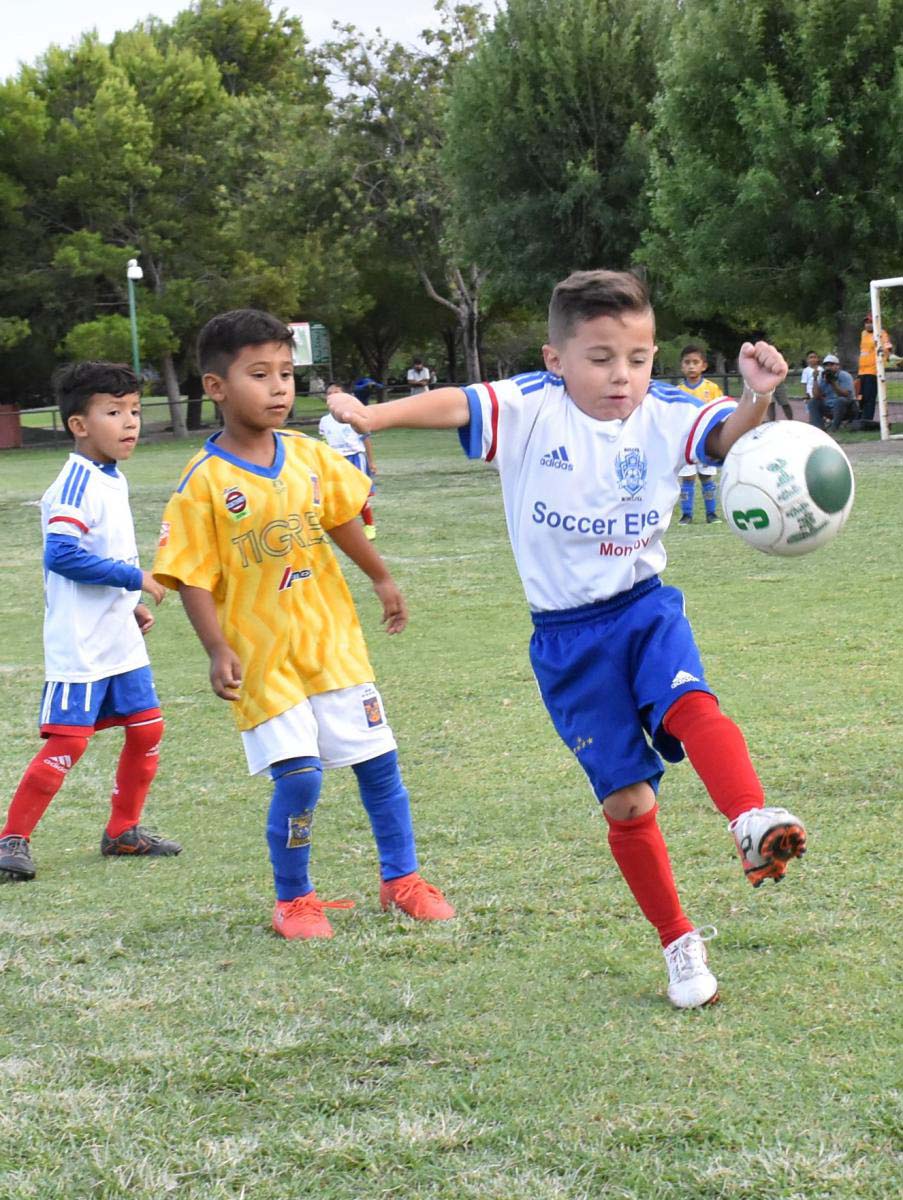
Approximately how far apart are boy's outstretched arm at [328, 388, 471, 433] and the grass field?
1343 mm

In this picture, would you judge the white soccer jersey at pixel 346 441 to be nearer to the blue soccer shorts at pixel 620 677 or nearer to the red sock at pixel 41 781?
the red sock at pixel 41 781

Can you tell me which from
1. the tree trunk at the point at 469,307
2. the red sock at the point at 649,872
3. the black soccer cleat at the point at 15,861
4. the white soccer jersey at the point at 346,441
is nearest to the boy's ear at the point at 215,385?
the red sock at the point at 649,872

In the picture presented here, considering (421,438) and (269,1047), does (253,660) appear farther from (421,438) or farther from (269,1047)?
(421,438)

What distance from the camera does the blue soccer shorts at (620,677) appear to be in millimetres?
3428

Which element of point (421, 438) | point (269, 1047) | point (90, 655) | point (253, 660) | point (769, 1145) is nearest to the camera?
point (769, 1145)

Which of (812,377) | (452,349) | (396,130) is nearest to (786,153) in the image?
(812,377)

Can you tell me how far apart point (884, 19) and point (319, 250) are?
24300 mm

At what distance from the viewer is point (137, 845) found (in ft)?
16.9

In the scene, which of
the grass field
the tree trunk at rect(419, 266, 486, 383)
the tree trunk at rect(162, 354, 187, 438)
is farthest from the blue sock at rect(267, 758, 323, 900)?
the tree trunk at rect(162, 354, 187, 438)

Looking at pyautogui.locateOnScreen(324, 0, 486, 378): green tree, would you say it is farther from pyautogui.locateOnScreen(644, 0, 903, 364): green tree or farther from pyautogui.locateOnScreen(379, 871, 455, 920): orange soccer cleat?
pyautogui.locateOnScreen(379, 871, 455, 920): orange soccer cleat

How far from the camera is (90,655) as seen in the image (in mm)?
5090

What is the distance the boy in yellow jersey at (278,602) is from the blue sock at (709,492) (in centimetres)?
1069

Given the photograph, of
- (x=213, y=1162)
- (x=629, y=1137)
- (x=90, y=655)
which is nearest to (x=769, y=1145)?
(x=629, y=1137)

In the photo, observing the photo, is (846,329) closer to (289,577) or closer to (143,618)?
(143,618)
